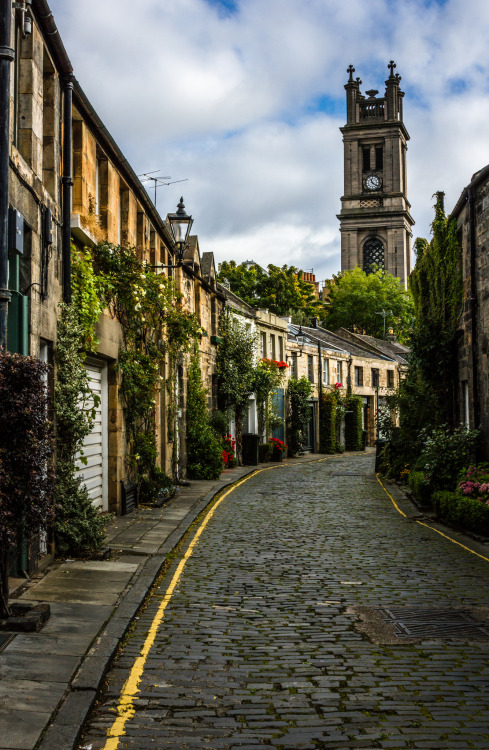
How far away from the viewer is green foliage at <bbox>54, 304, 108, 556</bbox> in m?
10.1

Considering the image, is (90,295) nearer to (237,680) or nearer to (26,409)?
(26,409)

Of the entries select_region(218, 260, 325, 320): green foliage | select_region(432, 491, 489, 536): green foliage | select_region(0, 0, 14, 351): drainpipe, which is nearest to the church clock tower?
select_region(218, 260, 325, 320): green foliage

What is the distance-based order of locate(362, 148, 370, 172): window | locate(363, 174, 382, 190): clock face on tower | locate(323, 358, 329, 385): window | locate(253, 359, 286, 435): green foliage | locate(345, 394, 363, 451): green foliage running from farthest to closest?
locate(362, 148, 370, 172): window, locate(363, 174, 382, 190): clock face on tower, locate(345, 394, 363, 451): green foliage, locate(323, 358, 329, 385): window, locate(253, 359, 286, 435): green foliage

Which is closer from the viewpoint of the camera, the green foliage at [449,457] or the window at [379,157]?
the green foliage at [449,457]

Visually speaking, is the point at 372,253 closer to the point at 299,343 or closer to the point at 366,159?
the point at 366,159

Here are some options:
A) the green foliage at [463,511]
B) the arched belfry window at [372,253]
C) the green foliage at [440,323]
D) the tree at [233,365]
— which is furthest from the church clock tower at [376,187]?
the green foliage at [463,511]

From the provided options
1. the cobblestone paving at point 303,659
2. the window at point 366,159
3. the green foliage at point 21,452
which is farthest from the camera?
the window at point 366,159

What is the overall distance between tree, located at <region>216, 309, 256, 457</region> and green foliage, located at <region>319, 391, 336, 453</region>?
1358cm

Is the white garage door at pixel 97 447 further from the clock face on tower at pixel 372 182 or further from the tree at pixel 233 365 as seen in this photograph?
the clock face on tower at pixel 372 182

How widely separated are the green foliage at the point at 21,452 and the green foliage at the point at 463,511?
26.5ft

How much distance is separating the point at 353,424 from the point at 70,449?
38.0m

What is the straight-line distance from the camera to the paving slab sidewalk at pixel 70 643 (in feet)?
15.5

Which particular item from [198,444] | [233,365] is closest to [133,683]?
[198,444]

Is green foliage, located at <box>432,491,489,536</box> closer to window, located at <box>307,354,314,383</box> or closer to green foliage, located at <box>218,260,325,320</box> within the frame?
window, located at <box>307,354,314,383</box>
